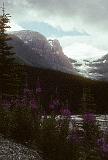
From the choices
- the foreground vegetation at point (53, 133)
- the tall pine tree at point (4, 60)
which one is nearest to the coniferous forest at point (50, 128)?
the foreground vegetation at point (53, 133)

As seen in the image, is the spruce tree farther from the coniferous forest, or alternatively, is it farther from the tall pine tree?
the coniferous forest

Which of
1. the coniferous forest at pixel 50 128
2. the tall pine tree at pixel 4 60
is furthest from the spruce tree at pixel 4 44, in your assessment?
the coniferous forest at pixel 50 128

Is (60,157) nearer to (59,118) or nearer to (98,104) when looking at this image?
(59,118)

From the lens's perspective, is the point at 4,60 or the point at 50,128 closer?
the point at 50,128

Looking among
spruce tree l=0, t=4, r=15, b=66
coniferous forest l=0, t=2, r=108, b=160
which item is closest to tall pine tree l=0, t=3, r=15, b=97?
spruce tree l=0, t=4, r=15, b=66

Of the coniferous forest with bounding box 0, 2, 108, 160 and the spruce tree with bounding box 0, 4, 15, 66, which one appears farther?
the spruce tree with bounding box 0, 4, 15, 66

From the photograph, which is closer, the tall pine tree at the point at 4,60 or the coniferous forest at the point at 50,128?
the coniferous forest at the point at 50,128

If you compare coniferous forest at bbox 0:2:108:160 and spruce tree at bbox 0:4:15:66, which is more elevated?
spruce tree at bbox 0:4:15:66

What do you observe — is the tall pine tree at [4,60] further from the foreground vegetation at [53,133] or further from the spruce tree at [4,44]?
the foreground vegetation at [53,133]

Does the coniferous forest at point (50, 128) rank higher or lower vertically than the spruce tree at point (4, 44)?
lower

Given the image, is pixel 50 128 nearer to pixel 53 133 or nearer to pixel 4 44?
pixel 53 133

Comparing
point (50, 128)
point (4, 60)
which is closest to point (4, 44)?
→ point (4, 60)

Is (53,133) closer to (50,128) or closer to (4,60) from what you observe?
(50,128)

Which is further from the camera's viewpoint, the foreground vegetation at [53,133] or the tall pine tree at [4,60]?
the tall pine tree at [4,60]
